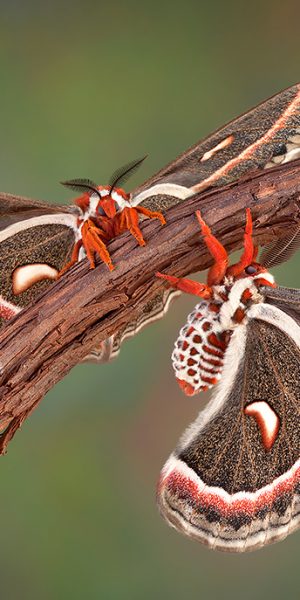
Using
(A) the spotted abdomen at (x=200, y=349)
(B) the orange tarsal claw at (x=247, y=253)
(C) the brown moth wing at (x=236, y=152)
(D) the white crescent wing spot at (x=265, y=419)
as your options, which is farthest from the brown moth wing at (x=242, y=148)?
(D) the white crescent wing spot at (x=265, y=419)

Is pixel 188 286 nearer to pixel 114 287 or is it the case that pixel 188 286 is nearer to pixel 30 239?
pixel 114 287

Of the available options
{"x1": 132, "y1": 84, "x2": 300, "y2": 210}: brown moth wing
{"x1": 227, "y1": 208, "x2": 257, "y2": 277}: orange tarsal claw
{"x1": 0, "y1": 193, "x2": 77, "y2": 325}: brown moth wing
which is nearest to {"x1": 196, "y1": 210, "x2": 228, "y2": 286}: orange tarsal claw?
{"x1": 227, "y1": 208, "x2": 257, "y2": 277}: orange tarsal claw

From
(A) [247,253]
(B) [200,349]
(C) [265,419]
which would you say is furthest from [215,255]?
(C) [265,419]

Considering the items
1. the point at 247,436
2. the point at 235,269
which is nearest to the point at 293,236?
the point at 235,269

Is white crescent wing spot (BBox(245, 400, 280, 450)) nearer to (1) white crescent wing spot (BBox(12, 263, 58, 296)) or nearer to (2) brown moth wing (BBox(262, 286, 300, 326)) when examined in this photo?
(2) brown moth wing (BBox(262, 286, 300, 326))

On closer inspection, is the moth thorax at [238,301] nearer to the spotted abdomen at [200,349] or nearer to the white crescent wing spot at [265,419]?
the spotted abdomen at [200,349]

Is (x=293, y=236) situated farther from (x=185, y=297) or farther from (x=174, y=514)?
A: (x=185, y=297)
